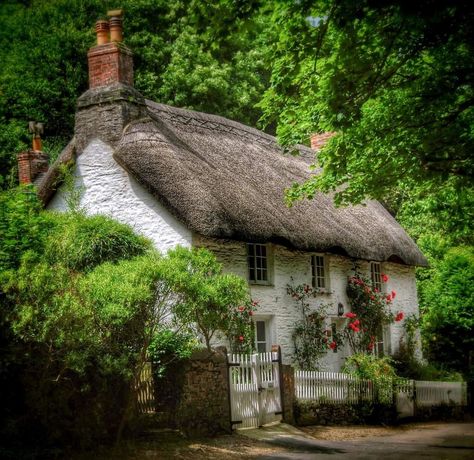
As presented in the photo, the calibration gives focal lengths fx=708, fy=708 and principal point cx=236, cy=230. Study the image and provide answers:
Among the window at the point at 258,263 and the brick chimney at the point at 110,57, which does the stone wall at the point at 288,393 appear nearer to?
the window at the point at 258,263

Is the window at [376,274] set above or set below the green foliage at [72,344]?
above

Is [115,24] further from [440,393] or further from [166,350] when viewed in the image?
[440,393]

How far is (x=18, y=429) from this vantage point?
975cm

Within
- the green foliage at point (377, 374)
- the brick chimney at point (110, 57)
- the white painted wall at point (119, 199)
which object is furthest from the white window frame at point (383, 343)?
the brick chimney at point (110, 57)

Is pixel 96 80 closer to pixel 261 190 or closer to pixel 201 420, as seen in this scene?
pixel 261 190

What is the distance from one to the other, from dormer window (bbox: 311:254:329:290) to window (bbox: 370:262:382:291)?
325cm

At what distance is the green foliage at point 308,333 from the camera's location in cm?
1875

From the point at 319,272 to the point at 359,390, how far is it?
422cm

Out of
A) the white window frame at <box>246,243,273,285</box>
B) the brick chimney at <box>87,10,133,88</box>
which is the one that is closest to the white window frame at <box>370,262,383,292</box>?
the white window frame at <box>246,243,273,285</box>

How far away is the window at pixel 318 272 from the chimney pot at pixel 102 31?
833 centimetres

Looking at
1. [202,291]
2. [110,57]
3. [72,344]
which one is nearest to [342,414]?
[202,291]

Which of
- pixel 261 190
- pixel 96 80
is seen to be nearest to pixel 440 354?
pixel 261 190

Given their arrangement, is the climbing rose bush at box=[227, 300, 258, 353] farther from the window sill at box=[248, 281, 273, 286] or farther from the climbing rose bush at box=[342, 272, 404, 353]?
the climbing rose bush at box=[342, 272, 404, 353]

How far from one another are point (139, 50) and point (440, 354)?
18350 mm
